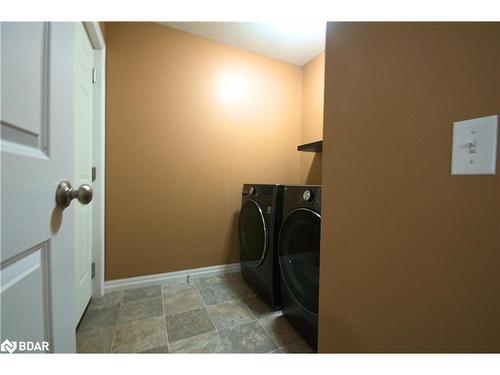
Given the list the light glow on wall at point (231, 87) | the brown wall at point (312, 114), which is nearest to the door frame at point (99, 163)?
the light glow on wall at point (231, 87)

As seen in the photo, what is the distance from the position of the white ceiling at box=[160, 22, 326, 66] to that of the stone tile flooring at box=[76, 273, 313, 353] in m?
2.13

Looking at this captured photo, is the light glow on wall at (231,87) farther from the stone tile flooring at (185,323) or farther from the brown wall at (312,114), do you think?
the stone tile flooring at (185,323)

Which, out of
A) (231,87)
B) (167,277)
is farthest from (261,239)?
(231,87)

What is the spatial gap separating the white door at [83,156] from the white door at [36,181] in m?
0.74

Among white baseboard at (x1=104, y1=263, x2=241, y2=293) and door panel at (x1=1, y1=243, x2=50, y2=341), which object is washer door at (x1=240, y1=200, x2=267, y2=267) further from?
door panel at (x1=1, y1=243, x2=50, y2=341)

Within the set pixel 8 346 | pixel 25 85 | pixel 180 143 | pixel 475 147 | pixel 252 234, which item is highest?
pixel 180 143

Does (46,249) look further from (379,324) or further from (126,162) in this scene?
(126,162)

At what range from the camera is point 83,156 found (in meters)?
1.19

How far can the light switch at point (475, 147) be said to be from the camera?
0.34 m

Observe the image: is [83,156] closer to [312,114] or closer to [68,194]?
[68,194]

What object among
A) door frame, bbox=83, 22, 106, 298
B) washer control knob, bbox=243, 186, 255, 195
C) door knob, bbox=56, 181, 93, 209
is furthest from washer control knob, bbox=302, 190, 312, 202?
door frame, bbox=83, 22, 106, 298

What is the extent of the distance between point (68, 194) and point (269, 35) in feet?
6.21

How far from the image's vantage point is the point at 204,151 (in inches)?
69.2

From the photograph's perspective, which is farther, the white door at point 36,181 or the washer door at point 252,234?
the washer door at point 252,234
